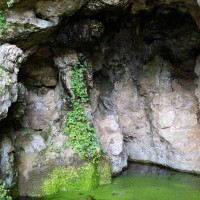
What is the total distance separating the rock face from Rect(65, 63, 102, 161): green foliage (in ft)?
0.54

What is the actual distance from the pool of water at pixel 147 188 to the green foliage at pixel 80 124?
802mm

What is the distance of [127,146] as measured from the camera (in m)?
8.88

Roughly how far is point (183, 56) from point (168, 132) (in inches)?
80.8

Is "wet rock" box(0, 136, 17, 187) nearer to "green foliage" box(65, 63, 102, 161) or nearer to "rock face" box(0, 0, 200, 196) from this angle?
"rock face" box(0, 0, 200, 196)

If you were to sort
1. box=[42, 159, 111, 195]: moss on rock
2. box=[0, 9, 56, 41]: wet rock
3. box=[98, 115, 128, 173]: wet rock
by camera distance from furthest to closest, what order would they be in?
1. box=[98, 115, 128, 173]: wet rock
2. box=[42, 159, 111, 195]: moss on rock
3. box=[0, 9, 56, 41]: wet rock

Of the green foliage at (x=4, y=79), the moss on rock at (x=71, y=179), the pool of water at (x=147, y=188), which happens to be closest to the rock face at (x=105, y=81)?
the green foliage at (x=4, y=79)

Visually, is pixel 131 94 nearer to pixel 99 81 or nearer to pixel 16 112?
pixel 99 81

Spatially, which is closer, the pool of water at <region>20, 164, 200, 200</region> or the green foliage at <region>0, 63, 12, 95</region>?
the green foliage at <region>0, 63, 12, 95</region>

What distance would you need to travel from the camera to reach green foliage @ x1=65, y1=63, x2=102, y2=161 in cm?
700

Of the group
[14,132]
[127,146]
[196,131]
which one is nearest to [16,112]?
[14,132]

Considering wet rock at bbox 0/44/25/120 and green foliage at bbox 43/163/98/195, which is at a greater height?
wet rock at bbox 0/44/25/120

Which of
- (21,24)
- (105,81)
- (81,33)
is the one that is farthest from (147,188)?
(21,24)

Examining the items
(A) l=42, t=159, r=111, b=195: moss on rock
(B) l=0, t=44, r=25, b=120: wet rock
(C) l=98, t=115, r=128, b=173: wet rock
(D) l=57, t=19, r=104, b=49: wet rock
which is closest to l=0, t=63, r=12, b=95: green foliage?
(B) l=0, t=44, r=25, b=120: wet rock

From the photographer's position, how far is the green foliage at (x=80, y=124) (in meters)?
7.00
